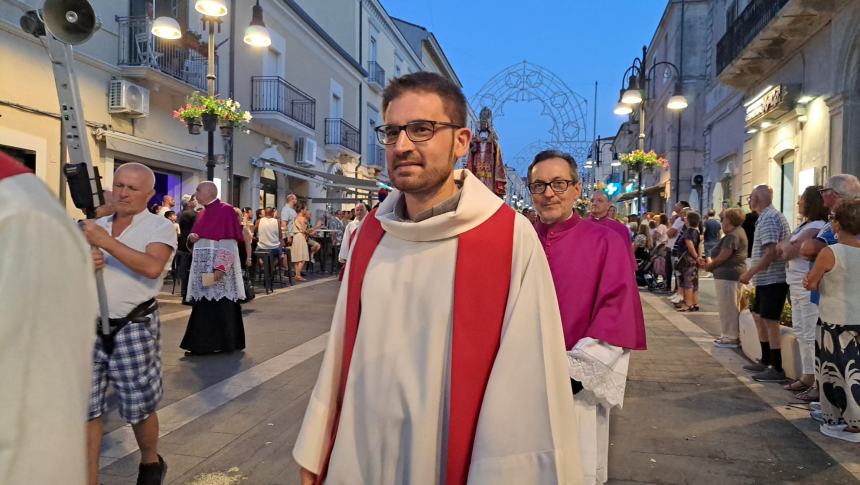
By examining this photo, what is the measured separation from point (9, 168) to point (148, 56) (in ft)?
47.4

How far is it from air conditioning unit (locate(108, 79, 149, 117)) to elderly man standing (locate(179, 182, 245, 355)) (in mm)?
7875

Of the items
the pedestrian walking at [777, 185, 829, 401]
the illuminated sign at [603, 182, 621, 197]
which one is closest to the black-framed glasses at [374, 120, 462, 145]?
the pedestrian walking at [777, 185, 829, 401]

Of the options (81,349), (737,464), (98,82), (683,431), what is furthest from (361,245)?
(98,82)

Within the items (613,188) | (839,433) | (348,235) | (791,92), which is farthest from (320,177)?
(613,188)

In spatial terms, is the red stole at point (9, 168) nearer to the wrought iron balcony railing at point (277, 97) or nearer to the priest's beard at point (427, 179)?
the priest's beard at point (427, 179)

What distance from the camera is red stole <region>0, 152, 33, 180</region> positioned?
0.89 m

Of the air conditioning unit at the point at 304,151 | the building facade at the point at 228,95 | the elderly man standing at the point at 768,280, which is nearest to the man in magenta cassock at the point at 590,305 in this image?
the building facade at the point at 228,95

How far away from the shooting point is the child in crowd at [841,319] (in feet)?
13.8

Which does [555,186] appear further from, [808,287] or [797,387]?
[797,387]

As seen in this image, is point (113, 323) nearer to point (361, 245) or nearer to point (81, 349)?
point (361, 245)

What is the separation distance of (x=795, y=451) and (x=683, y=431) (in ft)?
2.33

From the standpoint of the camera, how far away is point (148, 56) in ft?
44.7

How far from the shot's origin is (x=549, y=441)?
1.45 m

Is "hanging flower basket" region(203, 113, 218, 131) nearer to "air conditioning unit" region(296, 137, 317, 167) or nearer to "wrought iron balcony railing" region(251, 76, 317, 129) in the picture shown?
"wrought iron balcony railing" region(251, 76, 317, 129)
